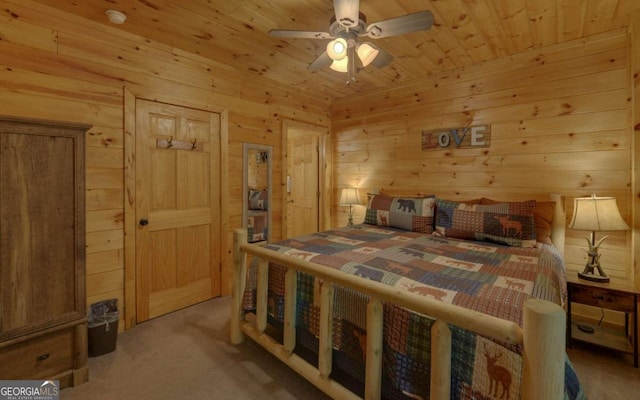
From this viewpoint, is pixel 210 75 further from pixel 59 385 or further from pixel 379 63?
pixel 59 385

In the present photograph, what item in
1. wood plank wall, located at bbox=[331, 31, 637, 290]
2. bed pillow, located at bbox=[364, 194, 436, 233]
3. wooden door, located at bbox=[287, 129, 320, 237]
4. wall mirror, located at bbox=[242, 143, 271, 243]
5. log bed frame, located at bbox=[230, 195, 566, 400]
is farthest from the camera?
wooden door, located at bbox=[287, 129, 320, 237]

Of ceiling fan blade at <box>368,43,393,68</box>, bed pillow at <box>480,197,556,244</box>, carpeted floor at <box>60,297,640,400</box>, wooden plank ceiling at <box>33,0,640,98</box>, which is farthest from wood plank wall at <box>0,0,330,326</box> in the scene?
bed pillow at <box>480,197,556,244</box>

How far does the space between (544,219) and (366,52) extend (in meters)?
1.95

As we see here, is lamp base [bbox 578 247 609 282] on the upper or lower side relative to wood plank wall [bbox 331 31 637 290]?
lower

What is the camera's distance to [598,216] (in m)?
2.04

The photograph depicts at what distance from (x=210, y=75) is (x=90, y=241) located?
1.81 m

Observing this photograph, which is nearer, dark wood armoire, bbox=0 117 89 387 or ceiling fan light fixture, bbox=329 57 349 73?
dark wood armoire, bbox=0 117 89 387

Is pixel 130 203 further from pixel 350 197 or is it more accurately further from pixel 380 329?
pixel 350 197

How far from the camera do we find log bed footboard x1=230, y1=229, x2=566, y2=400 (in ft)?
2.63

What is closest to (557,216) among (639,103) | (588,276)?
(588,276)

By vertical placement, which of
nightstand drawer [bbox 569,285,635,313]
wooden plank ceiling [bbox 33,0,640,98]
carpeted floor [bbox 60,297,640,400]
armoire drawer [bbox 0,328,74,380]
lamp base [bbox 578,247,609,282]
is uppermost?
wooden plank ceiling [bbox 33,0,640,98]

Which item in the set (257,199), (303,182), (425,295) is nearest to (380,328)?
(425,295)

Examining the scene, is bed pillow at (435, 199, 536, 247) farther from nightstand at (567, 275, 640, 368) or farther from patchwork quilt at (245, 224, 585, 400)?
nightstand at (567, 275, 640, 368)

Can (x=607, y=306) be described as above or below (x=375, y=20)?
below
